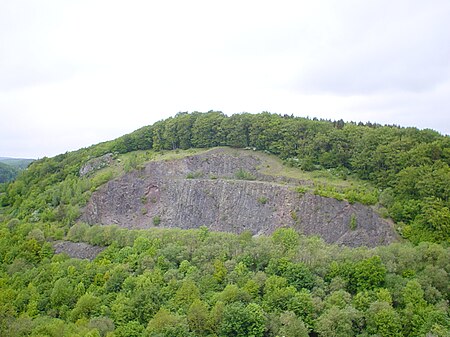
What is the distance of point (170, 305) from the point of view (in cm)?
3934

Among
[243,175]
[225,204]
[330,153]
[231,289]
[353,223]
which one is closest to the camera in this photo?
[231,289]

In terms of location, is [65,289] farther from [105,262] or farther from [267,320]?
[267,320]

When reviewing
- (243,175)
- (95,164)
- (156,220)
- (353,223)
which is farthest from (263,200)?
(95,164)

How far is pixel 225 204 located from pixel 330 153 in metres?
19.5

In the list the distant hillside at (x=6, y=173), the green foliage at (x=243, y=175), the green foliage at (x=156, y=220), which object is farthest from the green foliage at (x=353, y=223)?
the distant hillside at (x=6, y=173)

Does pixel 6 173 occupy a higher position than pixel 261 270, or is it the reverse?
pixel 6 173

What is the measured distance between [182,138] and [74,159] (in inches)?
956

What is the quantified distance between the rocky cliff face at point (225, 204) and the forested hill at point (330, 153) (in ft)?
13.4

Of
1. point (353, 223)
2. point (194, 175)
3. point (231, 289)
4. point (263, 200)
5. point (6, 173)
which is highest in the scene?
point (194, 175)

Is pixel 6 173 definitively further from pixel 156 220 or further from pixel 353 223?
pixel 353 223

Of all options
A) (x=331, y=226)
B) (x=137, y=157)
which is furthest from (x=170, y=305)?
(x=137, y=157)

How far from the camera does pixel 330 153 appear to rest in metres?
62.4

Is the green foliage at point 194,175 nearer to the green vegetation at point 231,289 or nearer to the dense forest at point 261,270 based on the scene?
the dense forest at point 261,270

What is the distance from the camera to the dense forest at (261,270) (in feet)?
116
